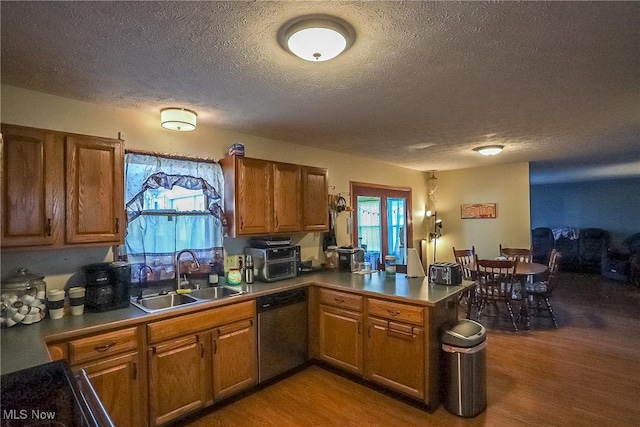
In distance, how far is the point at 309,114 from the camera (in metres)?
2.77

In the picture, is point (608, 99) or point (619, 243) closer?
point (608, 99)

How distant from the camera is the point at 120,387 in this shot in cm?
201

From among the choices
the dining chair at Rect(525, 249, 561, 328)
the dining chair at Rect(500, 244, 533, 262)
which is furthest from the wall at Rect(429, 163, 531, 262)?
the dining chair at Rect(525, 249, 561, 328)

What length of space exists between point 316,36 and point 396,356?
2.37 metres

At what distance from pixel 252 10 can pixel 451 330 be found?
251 cm

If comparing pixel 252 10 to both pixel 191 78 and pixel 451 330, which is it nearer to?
pixel 191 78

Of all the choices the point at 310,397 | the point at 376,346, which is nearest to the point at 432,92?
the point at 376,346

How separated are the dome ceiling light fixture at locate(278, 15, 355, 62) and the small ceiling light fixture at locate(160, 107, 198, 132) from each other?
127cm

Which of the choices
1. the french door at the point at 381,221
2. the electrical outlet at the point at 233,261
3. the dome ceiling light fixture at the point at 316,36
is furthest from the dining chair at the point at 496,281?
the dome ceiling light fixture at the point at 316,36

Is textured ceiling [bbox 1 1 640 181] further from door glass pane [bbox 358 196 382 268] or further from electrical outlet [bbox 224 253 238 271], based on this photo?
door glass pane [bbox 358 196 382 268]

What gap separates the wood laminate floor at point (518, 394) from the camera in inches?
92.4

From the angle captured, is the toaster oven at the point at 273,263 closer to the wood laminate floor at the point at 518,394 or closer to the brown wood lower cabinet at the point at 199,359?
the brown wood lower cabinet at the point at 199,359

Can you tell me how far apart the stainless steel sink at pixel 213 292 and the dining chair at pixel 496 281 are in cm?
311

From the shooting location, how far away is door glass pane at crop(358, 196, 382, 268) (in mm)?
4840
